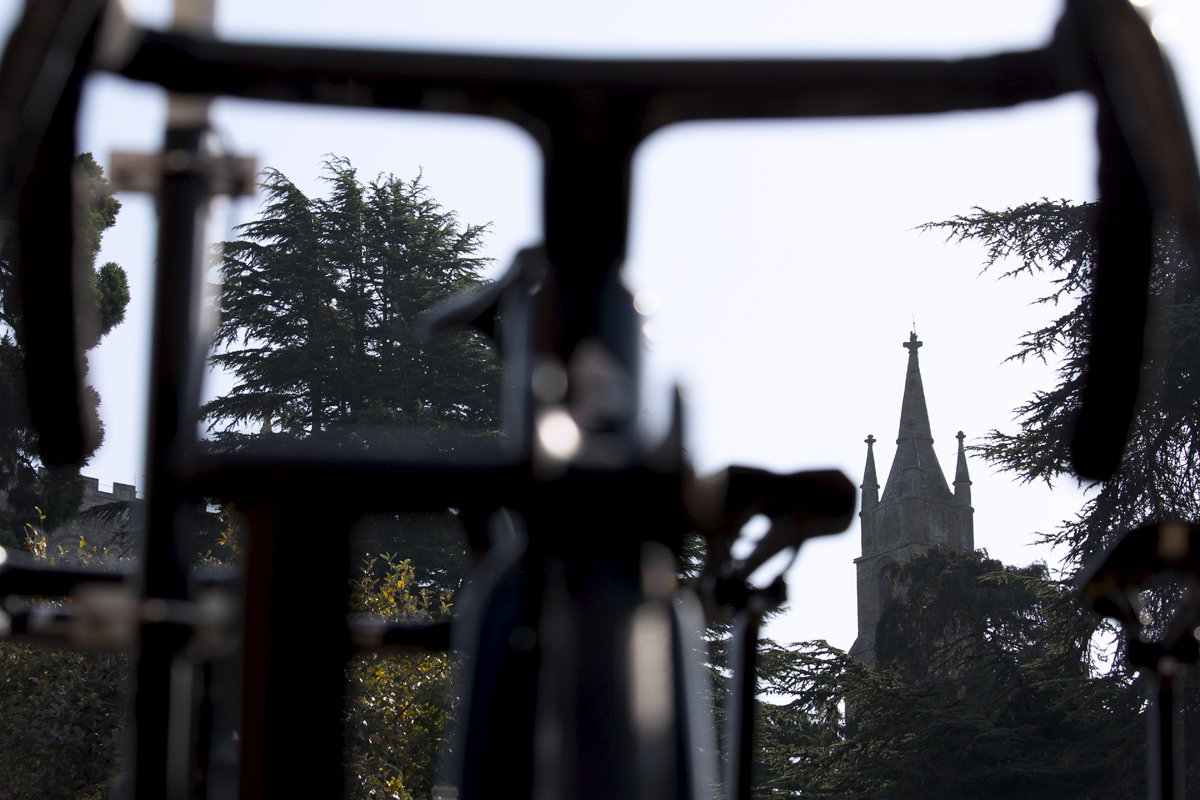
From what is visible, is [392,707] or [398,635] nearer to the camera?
[398,635]

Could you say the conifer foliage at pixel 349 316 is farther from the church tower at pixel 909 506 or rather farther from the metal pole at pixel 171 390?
the church tower at pixel 909 506

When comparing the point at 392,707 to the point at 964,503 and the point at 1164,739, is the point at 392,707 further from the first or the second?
the point at 964,503

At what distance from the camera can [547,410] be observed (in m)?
0.66

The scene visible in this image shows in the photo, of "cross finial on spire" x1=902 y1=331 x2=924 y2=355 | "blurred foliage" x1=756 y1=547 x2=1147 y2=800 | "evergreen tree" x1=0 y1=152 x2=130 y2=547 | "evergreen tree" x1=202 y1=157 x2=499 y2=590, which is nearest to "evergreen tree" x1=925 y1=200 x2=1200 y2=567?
"blurred foliage" x1=756 y1=547 x2=1147 y2=800

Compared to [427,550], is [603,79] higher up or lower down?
lower down

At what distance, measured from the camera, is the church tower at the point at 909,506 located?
124ft

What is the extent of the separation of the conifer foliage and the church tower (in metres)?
22.9

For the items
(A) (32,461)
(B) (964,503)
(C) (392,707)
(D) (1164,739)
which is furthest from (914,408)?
(D) (1164,739)

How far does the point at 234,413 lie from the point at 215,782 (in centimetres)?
1589

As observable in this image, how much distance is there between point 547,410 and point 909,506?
39.2 metres

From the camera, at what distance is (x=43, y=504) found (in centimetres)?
1510

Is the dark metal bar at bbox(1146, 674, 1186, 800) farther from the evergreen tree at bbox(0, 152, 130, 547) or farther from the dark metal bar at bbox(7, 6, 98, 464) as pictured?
the evergreen tree at bbox(0, 152, 130, 547)

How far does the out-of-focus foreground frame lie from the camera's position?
0.64 m

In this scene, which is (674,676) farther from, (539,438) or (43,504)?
(43,504)
